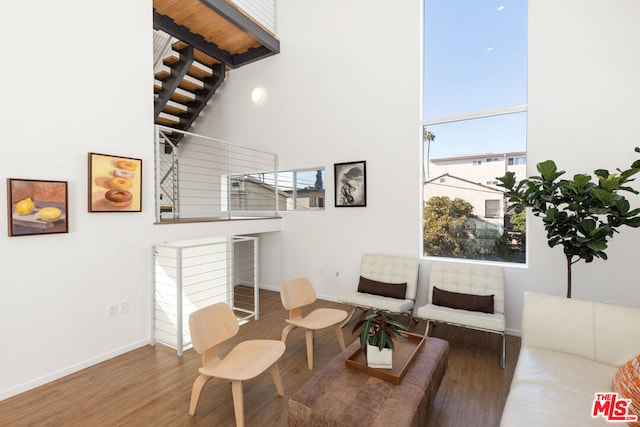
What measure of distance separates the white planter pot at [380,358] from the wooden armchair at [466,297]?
1.45 m

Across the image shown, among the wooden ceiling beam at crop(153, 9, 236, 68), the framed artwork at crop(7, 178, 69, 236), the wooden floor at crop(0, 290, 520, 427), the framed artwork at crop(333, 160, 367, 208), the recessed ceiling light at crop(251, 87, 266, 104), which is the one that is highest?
the wooden ceiling beam at crop(153, 9, 236, 68)

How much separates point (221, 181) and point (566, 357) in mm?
5894

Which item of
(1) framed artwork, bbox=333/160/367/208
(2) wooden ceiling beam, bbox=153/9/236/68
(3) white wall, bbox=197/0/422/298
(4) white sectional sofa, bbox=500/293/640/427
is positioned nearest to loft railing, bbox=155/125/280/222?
(3) white wall, bbox=197/0/422/298

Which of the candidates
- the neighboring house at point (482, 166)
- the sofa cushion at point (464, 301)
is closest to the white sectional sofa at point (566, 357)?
the sofa cushion at point (464, 301)

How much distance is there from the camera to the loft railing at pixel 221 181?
539 cm

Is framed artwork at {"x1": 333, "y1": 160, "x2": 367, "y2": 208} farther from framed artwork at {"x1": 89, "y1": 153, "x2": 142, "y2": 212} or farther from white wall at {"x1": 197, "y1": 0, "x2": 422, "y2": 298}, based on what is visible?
framed artwork at {"x1": 89, "y1": 153, "x2": 142, "y2": 212}

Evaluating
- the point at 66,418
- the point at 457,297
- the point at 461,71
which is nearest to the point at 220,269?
the point at 66,418

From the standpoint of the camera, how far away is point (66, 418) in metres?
2.12

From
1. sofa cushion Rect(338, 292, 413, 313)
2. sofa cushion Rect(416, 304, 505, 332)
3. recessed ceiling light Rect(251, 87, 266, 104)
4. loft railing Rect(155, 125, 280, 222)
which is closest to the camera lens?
sofa cushion Rect(416, 304, 505, 332)

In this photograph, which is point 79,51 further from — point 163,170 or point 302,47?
point 163,170

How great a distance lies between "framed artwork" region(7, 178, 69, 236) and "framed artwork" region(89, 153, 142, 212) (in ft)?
0.78

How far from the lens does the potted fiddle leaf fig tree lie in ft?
7.76

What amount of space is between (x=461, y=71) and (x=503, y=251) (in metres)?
2.43

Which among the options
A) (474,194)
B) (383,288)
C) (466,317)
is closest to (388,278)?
(383,288)
